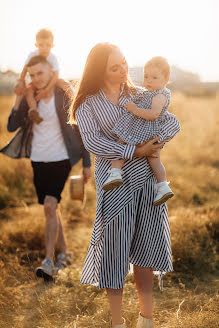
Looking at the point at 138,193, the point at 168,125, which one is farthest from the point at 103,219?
the point at 168,125

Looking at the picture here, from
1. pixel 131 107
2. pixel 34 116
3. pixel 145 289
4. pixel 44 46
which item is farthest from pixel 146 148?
pixel 44 46

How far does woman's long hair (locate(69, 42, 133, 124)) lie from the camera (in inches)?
95.0

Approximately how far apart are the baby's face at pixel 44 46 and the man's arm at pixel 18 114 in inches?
25.5

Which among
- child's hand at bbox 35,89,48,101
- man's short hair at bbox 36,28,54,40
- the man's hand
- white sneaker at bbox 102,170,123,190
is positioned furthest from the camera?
man's short hair at bbox 36,28,54,40

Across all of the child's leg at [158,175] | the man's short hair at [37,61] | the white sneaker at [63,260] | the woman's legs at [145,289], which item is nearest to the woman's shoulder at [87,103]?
the child's leg at [158,175]

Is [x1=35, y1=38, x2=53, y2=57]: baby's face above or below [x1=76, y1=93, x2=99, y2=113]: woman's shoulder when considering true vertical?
above

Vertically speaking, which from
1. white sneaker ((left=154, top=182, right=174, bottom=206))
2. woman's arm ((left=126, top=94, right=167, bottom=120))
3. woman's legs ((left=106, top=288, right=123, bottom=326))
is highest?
woman's arm ((left=126, top=94, right=167, bottom=120))

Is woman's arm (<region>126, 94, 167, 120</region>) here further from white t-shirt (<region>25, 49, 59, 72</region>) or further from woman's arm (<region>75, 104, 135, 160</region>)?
white t-shirt (<region>25, 49, 59, 72</region>)

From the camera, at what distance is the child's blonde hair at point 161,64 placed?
249 centimetres

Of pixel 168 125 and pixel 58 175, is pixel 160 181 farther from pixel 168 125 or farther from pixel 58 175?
pixel 58 175

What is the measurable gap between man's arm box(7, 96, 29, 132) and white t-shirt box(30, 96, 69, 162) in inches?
7.4

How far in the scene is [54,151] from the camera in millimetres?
3775

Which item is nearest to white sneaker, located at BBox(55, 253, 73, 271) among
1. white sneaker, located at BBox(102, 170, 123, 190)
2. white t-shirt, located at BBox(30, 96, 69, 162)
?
white t-shirt, located at BBox(30, 96, 69, 162)

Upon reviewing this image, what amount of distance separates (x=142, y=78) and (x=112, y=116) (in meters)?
0.41
